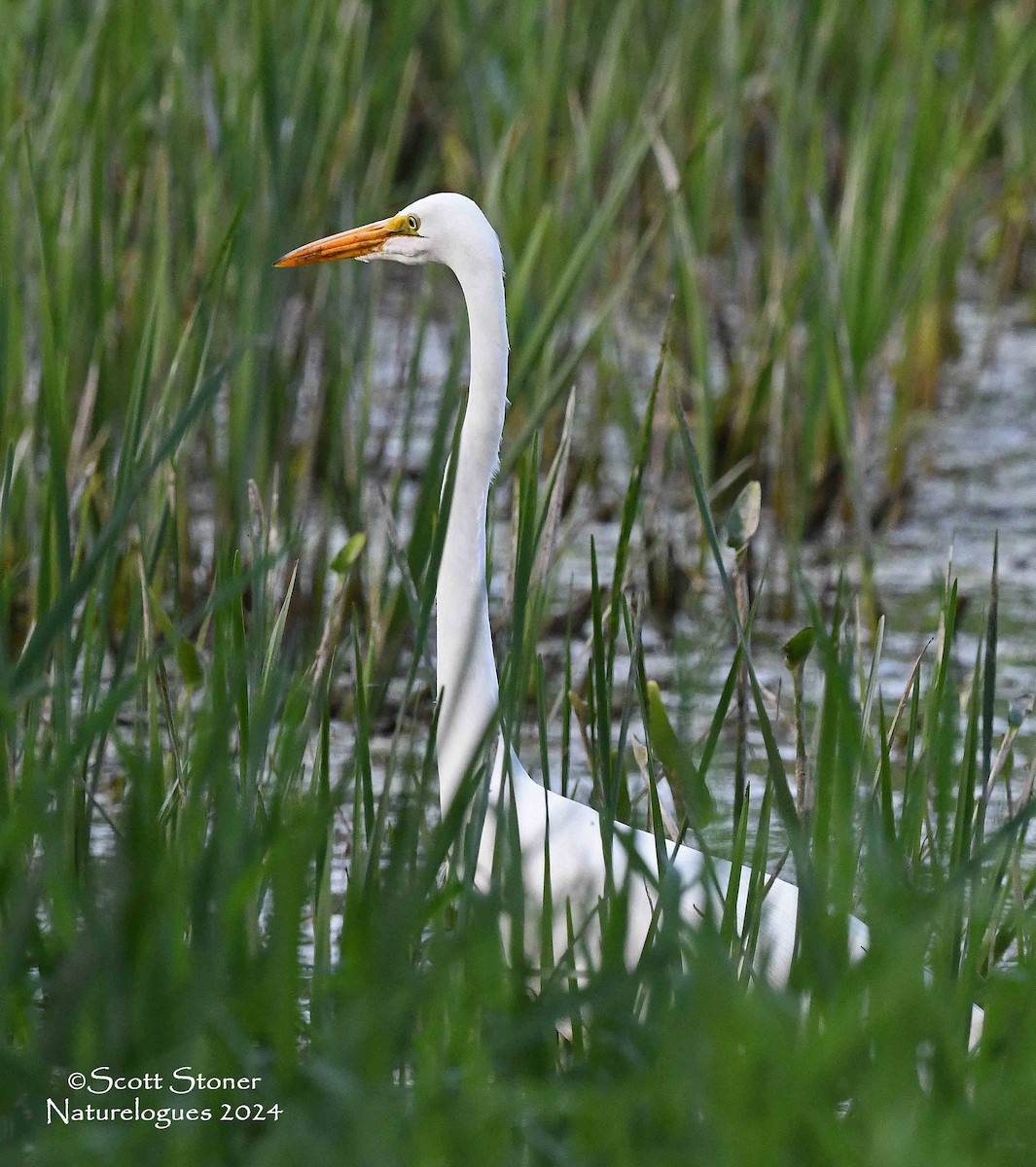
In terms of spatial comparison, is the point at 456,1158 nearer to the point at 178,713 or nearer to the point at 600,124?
the point at 178,713

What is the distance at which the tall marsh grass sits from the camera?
117cm

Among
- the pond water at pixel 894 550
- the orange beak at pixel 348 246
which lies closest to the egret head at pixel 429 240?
the orange beak at pixel 348 246

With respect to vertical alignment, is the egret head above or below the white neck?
above

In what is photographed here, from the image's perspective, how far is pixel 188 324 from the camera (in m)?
2.22

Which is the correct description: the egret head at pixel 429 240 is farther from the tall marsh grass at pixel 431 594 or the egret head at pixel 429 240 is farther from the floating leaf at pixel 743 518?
the floating leaf at pixel 743 518

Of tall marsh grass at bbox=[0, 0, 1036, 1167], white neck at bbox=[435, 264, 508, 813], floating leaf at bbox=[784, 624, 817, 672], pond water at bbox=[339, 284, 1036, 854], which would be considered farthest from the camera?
pond water at bbox=[339, 284, 1036, 854]

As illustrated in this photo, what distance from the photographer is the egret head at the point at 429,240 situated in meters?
2.10

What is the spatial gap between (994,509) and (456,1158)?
3.04 m

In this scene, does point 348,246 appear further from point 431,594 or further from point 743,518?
point 431,594

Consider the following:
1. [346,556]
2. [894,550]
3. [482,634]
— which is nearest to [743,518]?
[482,634]

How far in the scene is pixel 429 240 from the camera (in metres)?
2.16

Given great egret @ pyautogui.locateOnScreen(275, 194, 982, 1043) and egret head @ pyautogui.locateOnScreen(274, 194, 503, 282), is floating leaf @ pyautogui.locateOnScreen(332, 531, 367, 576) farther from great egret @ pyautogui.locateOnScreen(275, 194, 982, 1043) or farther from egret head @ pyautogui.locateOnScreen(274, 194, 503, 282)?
egret head @ pyautogui.locateOnScreen(274, 194, 503, 282)

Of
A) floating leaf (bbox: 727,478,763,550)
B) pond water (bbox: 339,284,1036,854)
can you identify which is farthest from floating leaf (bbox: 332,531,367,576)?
floating leaf (bbox: 727,478,763,550)

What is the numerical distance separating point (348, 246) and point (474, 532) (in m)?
0.40
